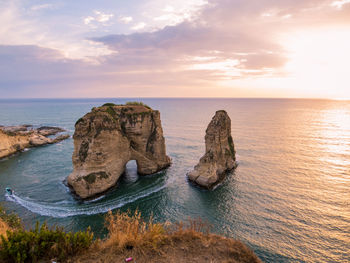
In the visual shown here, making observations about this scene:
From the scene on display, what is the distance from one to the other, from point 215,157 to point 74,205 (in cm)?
2003

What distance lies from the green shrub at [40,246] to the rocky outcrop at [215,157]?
22.1 meters

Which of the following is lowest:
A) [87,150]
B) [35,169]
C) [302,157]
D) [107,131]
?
[35,169]

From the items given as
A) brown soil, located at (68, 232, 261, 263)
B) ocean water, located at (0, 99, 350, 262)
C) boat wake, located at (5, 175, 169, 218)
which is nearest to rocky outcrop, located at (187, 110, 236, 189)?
ocean water, located at (0, 99, 350, 262)

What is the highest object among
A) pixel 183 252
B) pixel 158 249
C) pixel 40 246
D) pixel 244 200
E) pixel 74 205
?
pixel 40 246

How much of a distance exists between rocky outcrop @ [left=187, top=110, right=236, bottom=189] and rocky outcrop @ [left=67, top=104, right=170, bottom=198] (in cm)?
796

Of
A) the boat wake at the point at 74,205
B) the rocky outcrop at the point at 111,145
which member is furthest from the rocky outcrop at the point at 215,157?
the boat wake at the point at 74,205

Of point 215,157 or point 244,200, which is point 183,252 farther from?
point 215,157

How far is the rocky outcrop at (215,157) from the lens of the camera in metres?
29.2

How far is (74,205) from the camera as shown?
930 inches

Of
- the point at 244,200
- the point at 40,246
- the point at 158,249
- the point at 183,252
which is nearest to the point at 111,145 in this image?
the point at 244,200

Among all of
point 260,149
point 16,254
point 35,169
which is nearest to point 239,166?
point 260,149

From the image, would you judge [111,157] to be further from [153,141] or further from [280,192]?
[280,192]

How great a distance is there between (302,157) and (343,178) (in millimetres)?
9914

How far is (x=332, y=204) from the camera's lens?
23.7 metres
